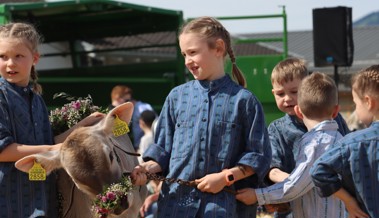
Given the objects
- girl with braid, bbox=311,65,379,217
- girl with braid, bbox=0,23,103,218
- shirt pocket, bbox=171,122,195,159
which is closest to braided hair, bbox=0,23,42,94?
girl with braid, bbox=0,23,103,218

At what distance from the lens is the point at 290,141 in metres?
5.29

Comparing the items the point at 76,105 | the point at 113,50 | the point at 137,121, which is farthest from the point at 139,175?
the point at 113,50

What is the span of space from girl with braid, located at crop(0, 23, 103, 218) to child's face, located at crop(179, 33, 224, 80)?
38.9 inches

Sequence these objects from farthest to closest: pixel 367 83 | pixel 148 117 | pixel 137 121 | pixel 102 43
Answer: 1. pixel 102 43
2. pixel 137 121
3. pixel 148 117
4. pixel 367 83

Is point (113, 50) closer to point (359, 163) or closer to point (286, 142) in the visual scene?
point (286, 142)

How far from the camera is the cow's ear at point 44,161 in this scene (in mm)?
4777

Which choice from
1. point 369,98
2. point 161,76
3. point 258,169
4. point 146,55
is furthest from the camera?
point 146,55

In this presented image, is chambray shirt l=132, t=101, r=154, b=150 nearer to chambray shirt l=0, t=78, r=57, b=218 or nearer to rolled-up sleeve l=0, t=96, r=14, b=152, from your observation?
chambray shirt l=0, t=78, r=57, b=218

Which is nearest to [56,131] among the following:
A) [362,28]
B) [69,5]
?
[69,5]

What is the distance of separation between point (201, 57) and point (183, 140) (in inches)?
19.3

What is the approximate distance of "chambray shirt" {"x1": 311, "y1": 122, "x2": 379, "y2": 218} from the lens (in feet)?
13.4

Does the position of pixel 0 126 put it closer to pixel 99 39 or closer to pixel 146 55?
pixel 99 39

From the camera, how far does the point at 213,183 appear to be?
4.55 meters

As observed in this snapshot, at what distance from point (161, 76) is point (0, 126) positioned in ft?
33.5
